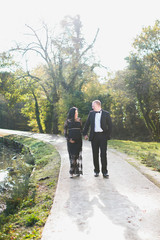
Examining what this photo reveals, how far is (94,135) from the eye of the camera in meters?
7.07

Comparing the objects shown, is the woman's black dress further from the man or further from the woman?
the man

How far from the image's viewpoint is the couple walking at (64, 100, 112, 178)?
7027mm

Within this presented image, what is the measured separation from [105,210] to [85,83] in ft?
80.2

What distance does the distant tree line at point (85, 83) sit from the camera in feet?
74.5

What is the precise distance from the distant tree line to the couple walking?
15437mm

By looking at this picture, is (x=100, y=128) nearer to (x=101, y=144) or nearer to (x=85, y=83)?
(x=101, y=144)

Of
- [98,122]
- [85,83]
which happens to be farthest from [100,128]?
[85,83]

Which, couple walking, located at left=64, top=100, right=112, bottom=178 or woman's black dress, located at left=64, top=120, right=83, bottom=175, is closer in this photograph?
couple walking, located at left=64, top=100, right=112, bottom=178

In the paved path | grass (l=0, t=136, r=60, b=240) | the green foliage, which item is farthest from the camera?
the green foliage

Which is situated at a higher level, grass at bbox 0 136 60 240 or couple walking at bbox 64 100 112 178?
couple walking at bbox 64 100 112 178

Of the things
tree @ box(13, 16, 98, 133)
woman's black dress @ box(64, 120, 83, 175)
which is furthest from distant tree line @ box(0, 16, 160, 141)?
woman's black dress @ box(64, 120, 83, 175)

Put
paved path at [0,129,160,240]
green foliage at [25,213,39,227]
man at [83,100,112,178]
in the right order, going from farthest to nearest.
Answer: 1. man at [83,100,112,178]
2. green foliage at [25,213,39,227]
3. paved path at [0,129,160,240]

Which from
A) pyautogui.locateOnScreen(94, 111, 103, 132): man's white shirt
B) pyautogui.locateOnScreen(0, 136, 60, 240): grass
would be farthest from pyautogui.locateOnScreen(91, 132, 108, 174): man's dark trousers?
pyautogui.locateOnScreen(0, 136, 60, 240): grass

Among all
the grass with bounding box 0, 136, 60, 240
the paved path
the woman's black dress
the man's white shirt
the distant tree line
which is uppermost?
the distant tree line
